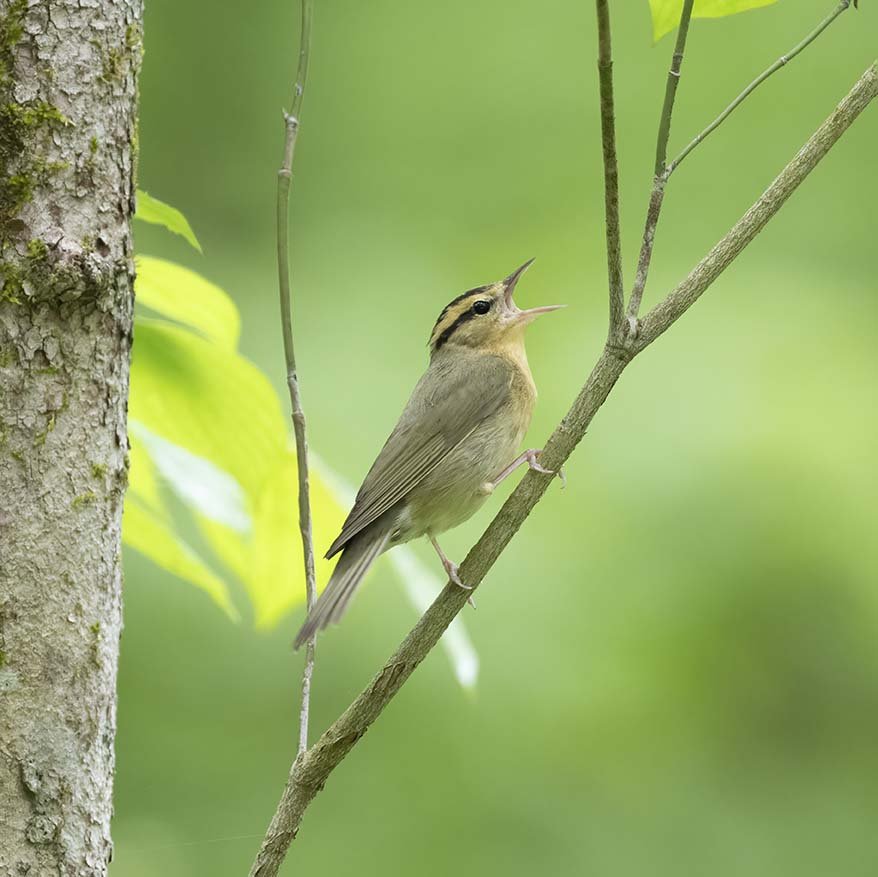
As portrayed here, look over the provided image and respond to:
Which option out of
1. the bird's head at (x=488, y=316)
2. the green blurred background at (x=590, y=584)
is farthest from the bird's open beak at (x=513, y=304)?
the green blurred background at (x=590, y=584)

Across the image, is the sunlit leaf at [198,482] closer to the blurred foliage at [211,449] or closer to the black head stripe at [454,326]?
the blurred foliage at [211,449]

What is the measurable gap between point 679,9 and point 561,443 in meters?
0.59

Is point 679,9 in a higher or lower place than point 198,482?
higher

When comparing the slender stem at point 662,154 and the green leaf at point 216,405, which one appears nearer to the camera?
the slender stem at point 662,154

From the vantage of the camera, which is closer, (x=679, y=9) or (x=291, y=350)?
(x=679, y=9)

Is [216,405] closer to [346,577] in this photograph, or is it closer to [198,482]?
[198,482]

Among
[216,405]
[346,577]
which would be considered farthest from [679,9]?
[346,577]

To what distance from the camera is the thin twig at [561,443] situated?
5.31 feet

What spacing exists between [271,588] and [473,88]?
3201 millimetres

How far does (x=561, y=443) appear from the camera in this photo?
5.64 ft

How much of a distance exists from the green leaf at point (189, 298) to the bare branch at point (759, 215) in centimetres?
68

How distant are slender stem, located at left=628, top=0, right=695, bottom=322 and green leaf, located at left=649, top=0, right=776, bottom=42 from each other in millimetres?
11

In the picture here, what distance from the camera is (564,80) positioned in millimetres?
4715

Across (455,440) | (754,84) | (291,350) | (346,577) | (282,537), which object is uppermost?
(455,440)
